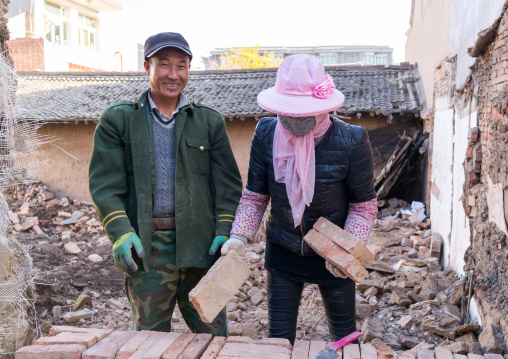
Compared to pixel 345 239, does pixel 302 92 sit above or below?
above

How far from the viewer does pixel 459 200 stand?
5895mm

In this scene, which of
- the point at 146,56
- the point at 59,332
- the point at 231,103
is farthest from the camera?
the point at 231,103

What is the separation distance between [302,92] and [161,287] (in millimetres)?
1370

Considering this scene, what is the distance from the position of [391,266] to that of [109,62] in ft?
73.4

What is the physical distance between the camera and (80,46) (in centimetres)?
2223

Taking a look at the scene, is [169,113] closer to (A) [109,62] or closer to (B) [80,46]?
(B) [80,46]

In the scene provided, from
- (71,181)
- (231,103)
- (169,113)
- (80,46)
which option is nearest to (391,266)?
(169,113)

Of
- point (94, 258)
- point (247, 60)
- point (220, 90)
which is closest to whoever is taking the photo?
point (94, 258)

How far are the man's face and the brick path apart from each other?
1.30 metres

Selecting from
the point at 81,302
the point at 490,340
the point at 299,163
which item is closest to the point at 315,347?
the point at 299,163

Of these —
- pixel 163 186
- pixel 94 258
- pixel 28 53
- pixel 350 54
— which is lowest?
pixel 94 258

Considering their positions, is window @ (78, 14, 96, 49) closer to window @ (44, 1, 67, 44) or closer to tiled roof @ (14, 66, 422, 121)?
window @ (44, 1, 67, 44)

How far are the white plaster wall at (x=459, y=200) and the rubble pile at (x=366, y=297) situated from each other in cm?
28

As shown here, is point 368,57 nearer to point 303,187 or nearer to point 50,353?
point 303,187
